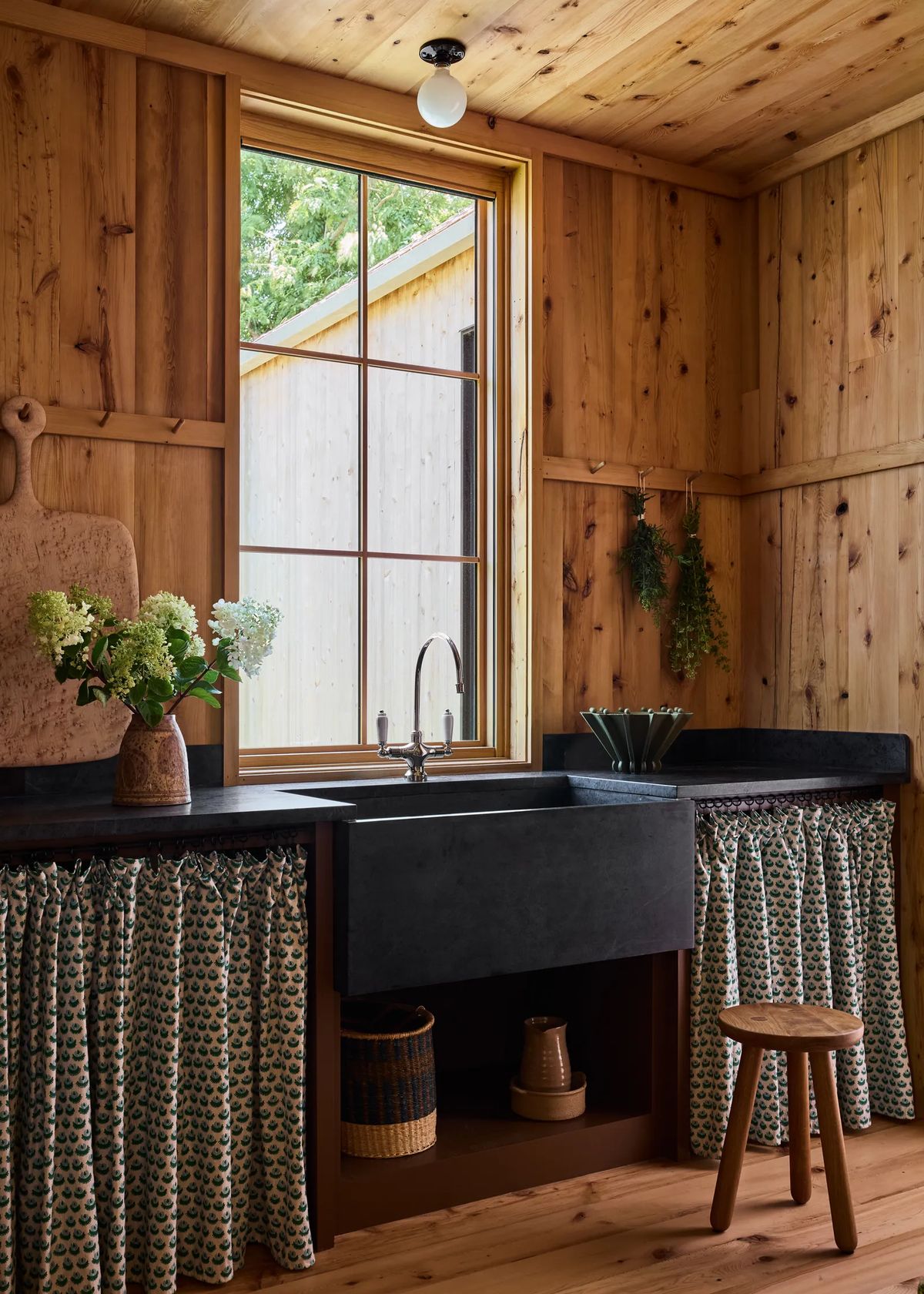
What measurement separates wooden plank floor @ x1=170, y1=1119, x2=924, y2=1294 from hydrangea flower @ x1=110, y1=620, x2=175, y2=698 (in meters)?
1.21

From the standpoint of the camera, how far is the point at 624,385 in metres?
3.71

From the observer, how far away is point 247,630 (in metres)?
2.65

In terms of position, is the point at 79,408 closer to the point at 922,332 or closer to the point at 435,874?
the point at 435,874

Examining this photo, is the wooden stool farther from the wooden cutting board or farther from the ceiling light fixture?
the ceiling light fixture

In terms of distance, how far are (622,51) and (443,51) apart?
471mm

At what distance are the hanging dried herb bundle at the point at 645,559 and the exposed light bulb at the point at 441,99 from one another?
1.25m

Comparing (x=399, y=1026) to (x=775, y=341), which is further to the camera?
(x=775, y=341)

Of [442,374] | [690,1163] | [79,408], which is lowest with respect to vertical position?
[690,1163]

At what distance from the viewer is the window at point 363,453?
10.7 ft

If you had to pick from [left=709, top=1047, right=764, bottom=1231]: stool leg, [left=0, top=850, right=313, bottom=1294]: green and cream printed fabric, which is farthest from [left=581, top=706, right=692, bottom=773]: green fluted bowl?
[left=0, top=850, right=313, bottom=1294]: green and cream printed fabric

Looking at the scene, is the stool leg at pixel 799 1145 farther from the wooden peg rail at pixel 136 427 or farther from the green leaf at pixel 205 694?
the wooden peg rail at pixel 136 427

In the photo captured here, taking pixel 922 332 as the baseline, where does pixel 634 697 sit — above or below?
below

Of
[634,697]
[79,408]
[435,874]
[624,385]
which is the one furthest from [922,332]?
[79,408]

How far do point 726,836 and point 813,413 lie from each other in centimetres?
143
